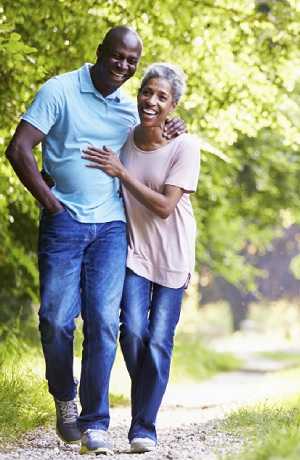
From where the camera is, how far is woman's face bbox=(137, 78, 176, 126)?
579cm

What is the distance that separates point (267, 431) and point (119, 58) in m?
2.02

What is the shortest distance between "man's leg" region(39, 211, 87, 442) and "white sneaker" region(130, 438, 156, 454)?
0.55m

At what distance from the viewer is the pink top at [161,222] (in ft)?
19.2

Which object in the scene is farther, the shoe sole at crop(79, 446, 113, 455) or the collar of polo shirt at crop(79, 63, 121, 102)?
the collar of polo shirt at crop(79, 63, 121, 102)

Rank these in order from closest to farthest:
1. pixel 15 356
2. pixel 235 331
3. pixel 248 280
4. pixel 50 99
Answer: pixel 50 99 < pixel 15 356 < pixel 248 280 < pixel 235 331

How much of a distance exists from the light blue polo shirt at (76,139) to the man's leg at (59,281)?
0.33ft

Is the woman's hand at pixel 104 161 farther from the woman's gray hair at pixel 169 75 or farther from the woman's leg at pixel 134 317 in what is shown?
the woman's leg at pixel 134 317

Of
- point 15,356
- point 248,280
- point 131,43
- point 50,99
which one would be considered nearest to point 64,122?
point 50,99

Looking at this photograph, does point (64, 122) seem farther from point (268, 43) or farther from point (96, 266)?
point (268, 43)

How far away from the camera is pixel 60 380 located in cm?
601

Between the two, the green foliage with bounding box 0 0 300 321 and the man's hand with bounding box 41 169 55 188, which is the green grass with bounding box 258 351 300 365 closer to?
the green foliage with bounding box 0 0 300 321

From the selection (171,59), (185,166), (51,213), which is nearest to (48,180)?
(51,213)

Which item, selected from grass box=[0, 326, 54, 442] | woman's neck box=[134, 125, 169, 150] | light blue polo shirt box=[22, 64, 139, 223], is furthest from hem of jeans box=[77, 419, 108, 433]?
woman's neck box=[134, 125, 169, 150]

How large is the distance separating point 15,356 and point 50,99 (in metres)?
3.74
